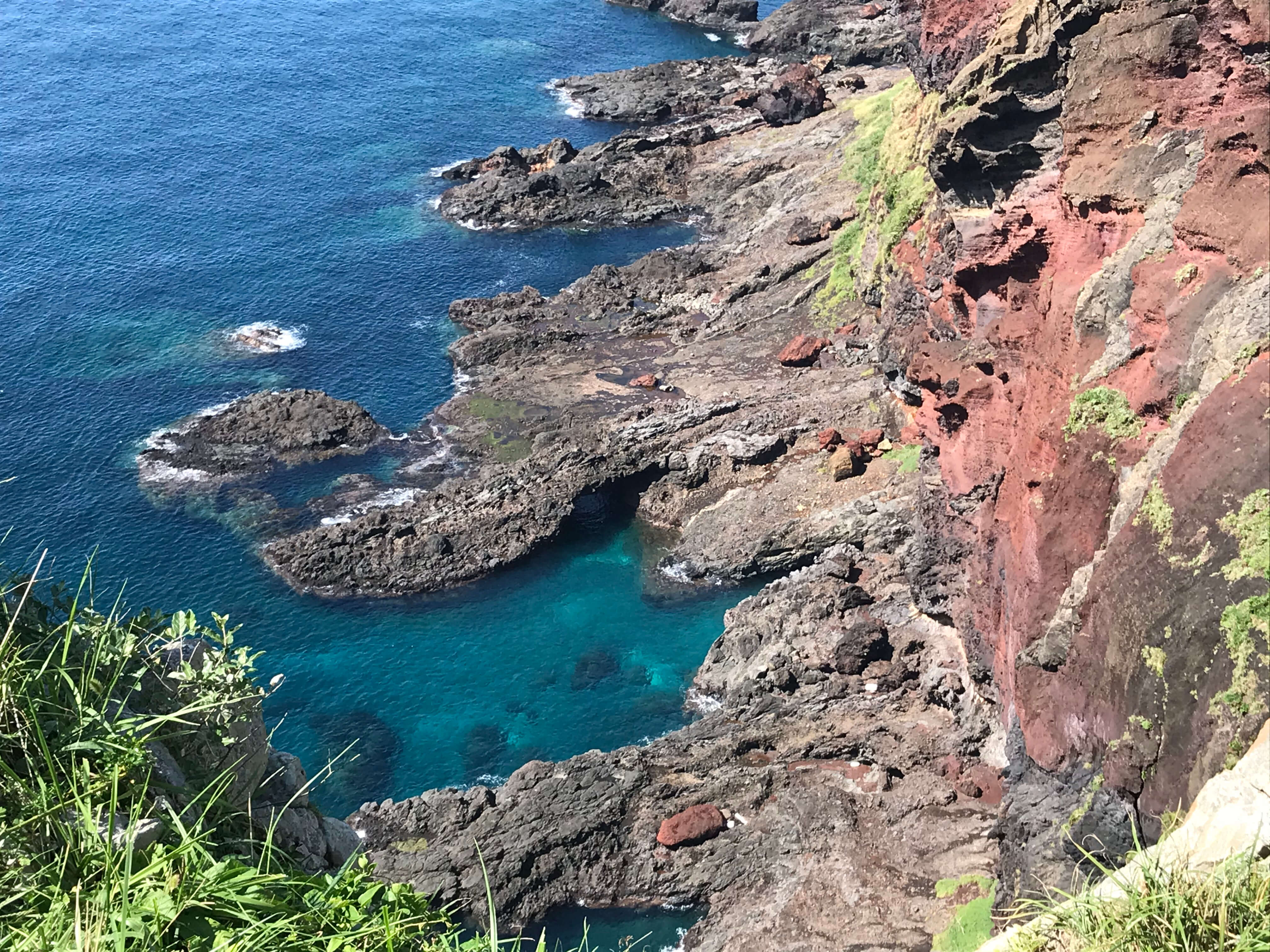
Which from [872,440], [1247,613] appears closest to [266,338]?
[872,440]

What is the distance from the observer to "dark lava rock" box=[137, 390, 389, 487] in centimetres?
6831

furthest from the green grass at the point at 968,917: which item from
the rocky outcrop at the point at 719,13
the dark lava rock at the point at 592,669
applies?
the rocky outcrop at the point at 719,13

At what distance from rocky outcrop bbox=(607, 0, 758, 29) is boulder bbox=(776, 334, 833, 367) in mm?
83055

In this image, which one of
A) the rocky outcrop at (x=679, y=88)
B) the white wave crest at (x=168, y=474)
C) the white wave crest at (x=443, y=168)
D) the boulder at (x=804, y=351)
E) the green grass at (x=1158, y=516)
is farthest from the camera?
the rocky outcrop at (x=679, y=88)

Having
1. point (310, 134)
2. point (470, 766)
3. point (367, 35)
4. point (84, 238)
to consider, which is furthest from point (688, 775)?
point (367, 35)

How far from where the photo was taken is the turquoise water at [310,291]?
5462cm

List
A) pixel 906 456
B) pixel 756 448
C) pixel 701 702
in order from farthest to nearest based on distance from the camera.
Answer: pixel 756 448 < pixel 906 456 < pixel 701 702

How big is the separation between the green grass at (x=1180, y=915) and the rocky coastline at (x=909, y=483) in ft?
10.9

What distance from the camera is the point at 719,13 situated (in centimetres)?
13938

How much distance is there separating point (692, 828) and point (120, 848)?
1331 inches

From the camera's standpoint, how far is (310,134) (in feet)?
364

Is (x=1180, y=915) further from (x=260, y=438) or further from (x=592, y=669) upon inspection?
(x=260, y=438)

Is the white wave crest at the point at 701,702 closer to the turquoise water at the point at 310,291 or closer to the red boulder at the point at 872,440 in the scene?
the turquoise water at the point at 310,291

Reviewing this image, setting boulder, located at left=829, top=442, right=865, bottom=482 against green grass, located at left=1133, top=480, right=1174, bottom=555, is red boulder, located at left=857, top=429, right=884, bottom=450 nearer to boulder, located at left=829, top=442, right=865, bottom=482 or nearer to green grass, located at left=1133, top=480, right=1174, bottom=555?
boulder, located at left=829, top=442, right=865, bottom=482
